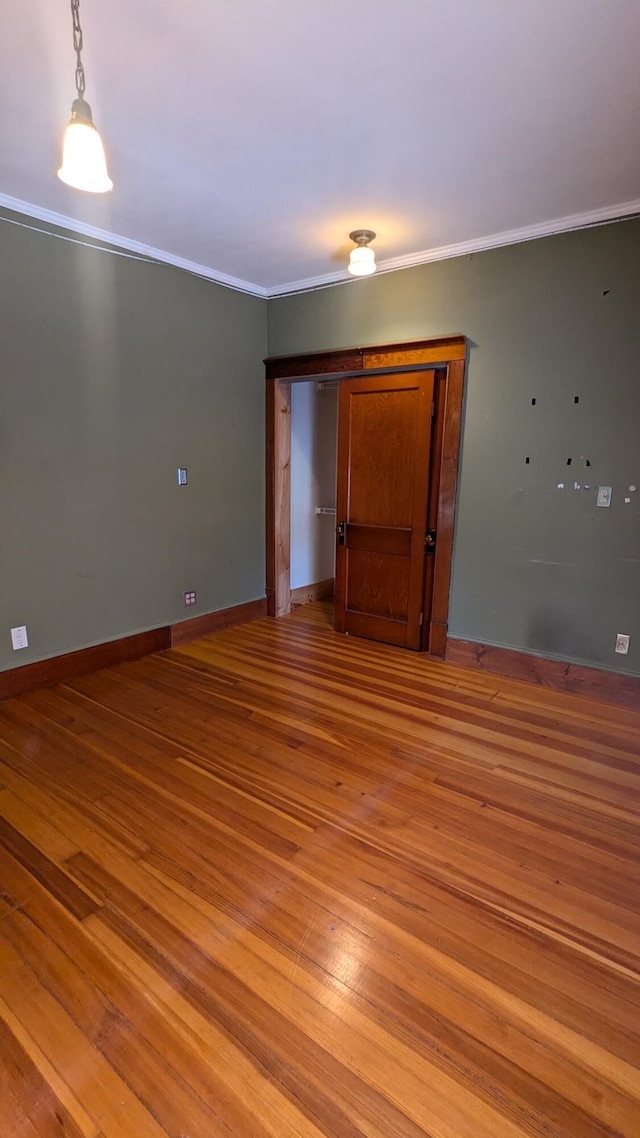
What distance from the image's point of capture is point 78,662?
3.31 meters

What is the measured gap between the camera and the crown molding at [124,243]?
9.12 ft

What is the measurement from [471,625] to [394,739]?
4.02 ft

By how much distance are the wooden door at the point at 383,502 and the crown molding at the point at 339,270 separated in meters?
0.72

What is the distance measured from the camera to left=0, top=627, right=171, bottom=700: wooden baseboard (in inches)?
119

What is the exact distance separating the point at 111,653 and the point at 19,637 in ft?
1.99

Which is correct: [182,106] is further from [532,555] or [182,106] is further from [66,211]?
[532,555]

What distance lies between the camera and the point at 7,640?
297 centimetres

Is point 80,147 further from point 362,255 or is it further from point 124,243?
point 124,243

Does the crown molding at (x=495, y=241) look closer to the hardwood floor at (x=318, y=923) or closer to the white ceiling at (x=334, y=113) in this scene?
the white ceiling at (x=334, y=113)

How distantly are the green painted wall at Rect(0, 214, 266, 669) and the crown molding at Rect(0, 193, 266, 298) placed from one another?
67mm

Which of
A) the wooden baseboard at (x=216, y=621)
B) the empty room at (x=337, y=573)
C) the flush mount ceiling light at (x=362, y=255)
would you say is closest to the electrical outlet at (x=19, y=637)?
the empty room at (x=337, y=573)

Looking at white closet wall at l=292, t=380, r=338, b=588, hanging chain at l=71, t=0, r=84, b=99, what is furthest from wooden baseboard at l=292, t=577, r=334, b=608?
hanging chain at l=71, t=0, r=84, b=99

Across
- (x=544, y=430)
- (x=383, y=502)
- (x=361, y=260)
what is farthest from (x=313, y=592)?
(x=361, y=260)

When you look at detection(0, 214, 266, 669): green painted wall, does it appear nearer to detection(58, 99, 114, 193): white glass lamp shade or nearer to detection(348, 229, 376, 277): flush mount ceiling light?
detection(348, 229, 376, 277): flush mount ceiling light
